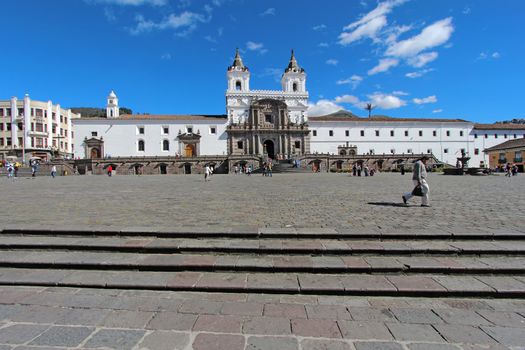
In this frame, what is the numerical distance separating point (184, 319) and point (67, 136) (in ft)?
232

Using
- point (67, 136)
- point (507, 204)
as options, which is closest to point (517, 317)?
point (507, 204)

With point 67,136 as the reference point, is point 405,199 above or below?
below

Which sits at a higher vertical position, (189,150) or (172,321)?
(189,150)

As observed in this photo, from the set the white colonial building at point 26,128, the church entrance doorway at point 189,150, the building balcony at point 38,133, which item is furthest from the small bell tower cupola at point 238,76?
the building balcony at point 38,133

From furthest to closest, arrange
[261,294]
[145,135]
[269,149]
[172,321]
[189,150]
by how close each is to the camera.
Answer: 1. [269,149]
2. [189,150]
3. [145,135]
4. [261,294]
5. [172,321]

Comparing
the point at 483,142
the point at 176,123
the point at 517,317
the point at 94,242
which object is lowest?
the point at 517,317

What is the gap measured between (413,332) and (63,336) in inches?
123

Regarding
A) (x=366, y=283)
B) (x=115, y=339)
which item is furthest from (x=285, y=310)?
(x=115, y=339)

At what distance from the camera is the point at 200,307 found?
298 cm

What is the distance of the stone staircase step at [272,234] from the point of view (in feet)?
15.1

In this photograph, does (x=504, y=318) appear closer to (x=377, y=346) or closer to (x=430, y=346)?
(x=430, y=346)

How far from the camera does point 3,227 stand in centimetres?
523

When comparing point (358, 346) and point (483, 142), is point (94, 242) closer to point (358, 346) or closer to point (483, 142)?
point (358, 346)

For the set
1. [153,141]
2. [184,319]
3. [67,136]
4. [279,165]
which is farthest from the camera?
[67,136]
